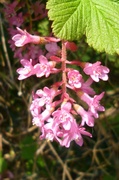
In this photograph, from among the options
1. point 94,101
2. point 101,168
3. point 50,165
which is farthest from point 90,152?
point 94,101

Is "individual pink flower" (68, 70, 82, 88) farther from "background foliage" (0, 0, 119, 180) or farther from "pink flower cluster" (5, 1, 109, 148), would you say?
"background foliage" (0, 0, 119, 180)

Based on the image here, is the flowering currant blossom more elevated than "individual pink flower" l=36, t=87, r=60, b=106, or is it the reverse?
"individual pink flower" l=36, t=87, r=60, b=106

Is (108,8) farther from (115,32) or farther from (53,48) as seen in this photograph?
(53,48)

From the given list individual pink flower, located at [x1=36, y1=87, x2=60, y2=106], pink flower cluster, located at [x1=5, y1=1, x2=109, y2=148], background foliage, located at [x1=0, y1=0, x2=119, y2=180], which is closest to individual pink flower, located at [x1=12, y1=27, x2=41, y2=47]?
pink flower cluster, located at [x1=5, y1=1, x2=109, y2=148]

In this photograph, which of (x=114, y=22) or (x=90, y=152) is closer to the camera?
(x=114, y=22)

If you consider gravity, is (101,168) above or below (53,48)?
below

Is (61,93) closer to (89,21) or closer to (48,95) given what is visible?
(48,95)
